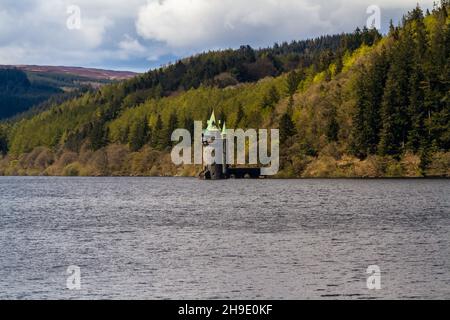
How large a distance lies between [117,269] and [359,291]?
1665cm

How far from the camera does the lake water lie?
45.6 meters

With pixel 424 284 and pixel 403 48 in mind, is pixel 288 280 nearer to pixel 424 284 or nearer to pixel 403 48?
pixel 424 284

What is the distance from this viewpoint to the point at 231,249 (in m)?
61.2

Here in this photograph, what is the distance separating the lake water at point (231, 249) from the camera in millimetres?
45625

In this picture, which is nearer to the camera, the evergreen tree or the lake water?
the lake water

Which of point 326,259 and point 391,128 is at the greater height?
point 391,128

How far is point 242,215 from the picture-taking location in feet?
299

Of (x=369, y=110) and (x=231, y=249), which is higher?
(x=369, y=110)

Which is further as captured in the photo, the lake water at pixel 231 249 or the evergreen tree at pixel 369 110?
the evergreen tree at pixel 369 110

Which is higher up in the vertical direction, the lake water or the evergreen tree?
the evergreen tree

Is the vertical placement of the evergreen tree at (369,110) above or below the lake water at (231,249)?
above
